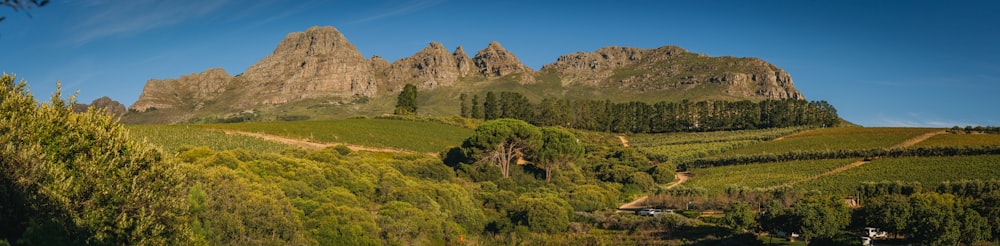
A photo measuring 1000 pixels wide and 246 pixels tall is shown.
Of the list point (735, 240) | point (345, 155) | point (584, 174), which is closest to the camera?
point (735, 240)

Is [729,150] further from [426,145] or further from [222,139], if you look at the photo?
[222,139]

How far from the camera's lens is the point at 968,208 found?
125 ft

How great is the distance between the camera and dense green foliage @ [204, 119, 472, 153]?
268ft

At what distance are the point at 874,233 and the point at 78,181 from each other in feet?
147

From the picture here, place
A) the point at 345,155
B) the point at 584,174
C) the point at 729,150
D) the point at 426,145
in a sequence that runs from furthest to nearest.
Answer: the point at 729,150 < the point at 426,145 < the point at 584,174 < the point at 345,155

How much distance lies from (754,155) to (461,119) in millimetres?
56009

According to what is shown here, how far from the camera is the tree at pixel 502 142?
240ft

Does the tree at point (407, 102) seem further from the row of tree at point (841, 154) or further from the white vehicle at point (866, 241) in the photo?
the white vehicle at point (866, 241)

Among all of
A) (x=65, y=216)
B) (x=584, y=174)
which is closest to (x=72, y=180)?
(x=65, y=216)

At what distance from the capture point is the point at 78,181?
19.3 metres

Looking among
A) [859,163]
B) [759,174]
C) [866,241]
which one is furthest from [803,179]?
[866,241]

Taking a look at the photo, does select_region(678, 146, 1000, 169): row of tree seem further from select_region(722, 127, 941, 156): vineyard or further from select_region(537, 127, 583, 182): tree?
select_region(537, 127, 583, 182): tree

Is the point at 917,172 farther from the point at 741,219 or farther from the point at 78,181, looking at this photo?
the point at 78,181

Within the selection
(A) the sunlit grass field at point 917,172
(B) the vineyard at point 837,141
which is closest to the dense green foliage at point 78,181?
(A) the sunlit grass field at point 917,172
